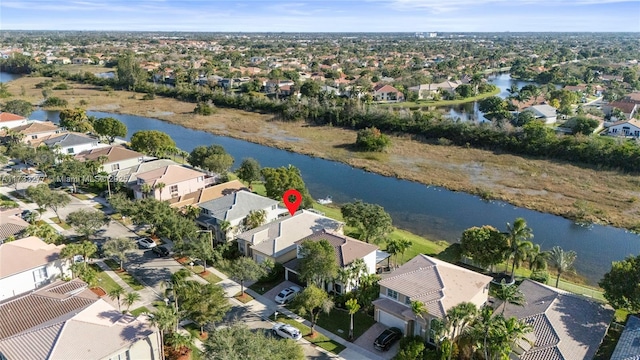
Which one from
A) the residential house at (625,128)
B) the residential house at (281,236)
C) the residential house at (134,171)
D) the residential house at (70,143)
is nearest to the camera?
the residential house at (281,236)

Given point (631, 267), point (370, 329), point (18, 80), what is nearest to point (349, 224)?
point (370, 329)

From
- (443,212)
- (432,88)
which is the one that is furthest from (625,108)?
(443,212)

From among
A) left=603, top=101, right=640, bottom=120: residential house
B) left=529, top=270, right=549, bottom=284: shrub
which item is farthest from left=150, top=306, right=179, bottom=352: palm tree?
left=603, top=101, right=640, bottom=120: residential house

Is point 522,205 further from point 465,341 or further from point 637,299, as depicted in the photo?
point 465,341

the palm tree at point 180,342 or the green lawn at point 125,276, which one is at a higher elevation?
the palm tree at point 180,342

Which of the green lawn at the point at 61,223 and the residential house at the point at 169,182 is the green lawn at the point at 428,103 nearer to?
the residential house at the point at 169,182

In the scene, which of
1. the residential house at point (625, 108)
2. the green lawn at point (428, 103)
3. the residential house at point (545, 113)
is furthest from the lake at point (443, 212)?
the residential house at point (625, 108)

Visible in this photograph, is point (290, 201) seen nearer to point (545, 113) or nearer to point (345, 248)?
point (345, 248)
